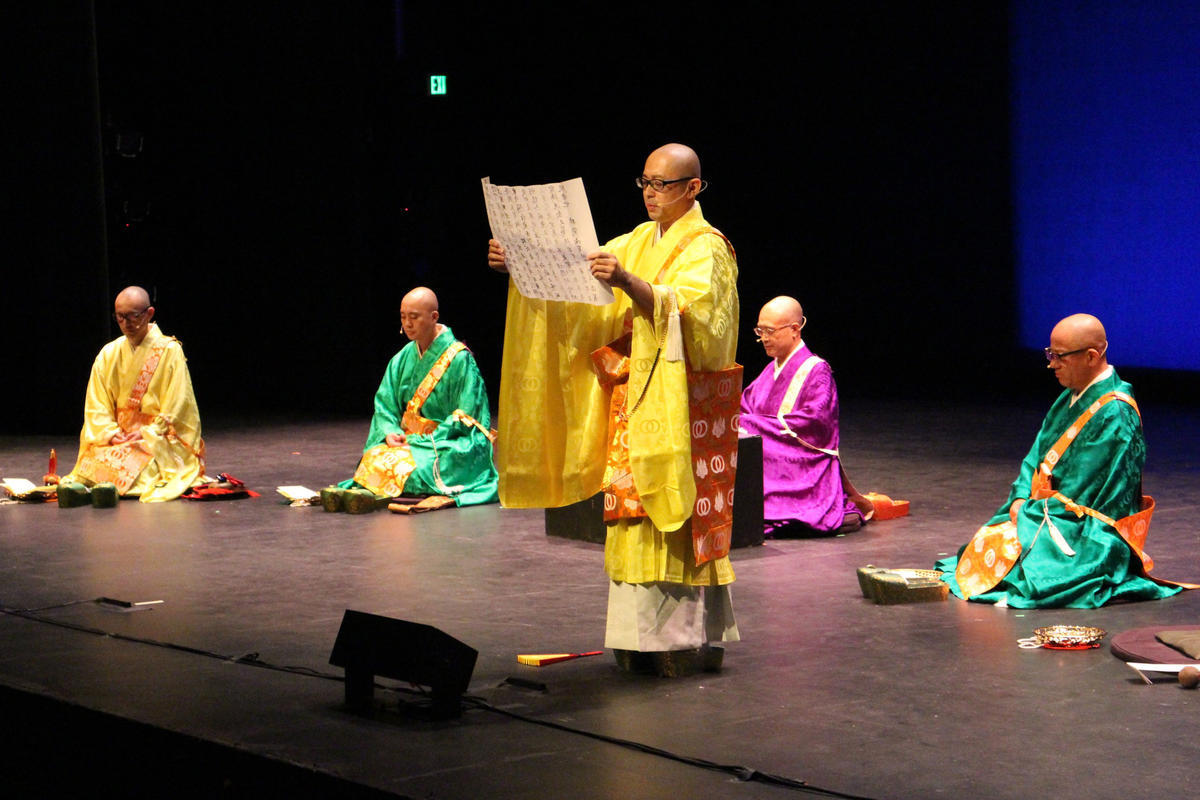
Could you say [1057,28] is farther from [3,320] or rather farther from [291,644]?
[291,644]

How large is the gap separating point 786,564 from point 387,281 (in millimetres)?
6643

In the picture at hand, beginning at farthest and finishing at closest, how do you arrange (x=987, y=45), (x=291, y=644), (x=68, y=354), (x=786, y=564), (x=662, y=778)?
(x=987, y=45)
(x=68, y=354)
(x=786, y=564)
(x=291, y=644)
(x=662, y=778)

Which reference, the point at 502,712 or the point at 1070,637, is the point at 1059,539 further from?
the point at 502,712

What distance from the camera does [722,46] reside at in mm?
12453

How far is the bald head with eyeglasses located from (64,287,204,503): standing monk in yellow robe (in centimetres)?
425

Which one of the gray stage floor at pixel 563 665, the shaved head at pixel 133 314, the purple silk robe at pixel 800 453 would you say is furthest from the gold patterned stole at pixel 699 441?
the shaved head at pixel 133 314

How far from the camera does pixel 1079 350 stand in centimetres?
517

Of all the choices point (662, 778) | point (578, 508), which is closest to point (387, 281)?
point (578, 508)

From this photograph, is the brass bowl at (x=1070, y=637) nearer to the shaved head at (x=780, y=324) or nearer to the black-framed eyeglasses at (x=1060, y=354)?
the black-framed eyeglasses at (x=1060, y=354)

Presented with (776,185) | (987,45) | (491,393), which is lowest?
(491,393)

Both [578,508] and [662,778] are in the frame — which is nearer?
[662,778]

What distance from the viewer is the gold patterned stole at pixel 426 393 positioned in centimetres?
760

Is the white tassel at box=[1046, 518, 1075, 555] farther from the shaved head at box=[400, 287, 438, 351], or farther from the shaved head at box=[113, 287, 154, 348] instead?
the shaved head at box=[113, 287, 154, 348]

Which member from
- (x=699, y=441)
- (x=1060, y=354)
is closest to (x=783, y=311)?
(x=1060, y=354)
